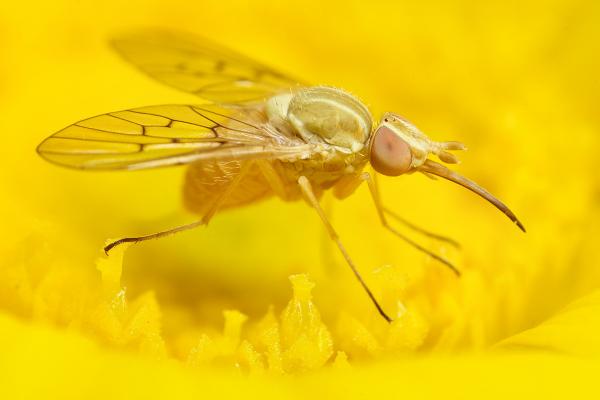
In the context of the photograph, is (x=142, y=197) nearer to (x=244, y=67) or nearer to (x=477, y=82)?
(x=244, y=67)

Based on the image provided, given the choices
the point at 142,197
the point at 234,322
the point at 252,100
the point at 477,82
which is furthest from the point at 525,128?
the point at 234,322

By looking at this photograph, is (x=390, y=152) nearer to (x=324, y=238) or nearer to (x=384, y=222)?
(x=384, y=222)

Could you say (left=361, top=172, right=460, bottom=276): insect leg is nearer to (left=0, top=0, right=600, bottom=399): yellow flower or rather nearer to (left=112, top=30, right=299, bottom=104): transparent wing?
(left=0, top=0, right=600, bottom=399): yellow flower

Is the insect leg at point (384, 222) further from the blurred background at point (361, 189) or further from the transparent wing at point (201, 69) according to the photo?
the transparent wing at point (201, 69)

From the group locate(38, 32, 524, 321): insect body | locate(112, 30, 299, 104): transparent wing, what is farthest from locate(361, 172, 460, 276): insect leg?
locate(112, 30, 299, 104): transparent wing

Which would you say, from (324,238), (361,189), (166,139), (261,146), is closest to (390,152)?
(261,146)

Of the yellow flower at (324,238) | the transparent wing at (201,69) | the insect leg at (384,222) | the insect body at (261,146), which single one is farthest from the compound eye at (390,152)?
the transparent wing at (201,69)
